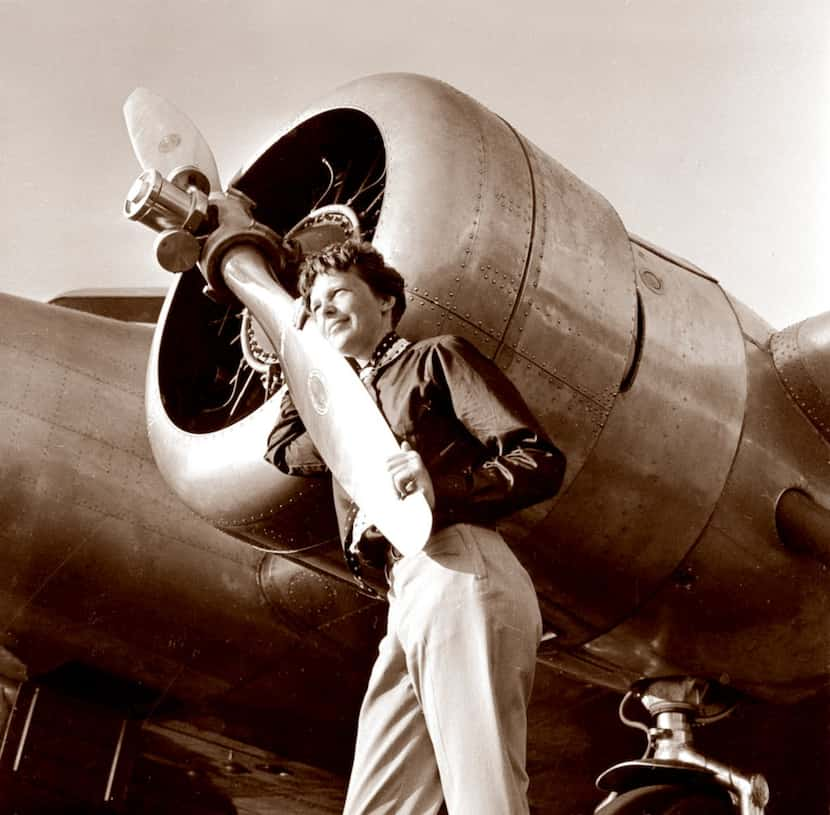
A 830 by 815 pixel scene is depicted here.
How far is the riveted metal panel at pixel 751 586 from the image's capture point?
3725 millimetres

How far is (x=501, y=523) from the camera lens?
340 centimetres

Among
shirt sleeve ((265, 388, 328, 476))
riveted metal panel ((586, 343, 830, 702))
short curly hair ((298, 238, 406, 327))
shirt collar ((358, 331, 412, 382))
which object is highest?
short curly hair ((298, 238, 406, 327))

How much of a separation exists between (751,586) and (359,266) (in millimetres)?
1871

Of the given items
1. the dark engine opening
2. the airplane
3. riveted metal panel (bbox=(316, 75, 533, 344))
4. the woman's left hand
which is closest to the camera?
the woman's left hand

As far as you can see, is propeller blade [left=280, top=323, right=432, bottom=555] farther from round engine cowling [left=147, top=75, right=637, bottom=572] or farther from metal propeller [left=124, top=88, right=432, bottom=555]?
round engine cowling [left=147, top=75, right=637, bottom=572]

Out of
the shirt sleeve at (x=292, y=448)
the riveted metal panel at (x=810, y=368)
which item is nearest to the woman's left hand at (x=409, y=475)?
the shirt sleeve at (x=292, y=448)

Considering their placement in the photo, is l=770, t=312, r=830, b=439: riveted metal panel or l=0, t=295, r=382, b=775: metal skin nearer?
l=770, t=312, r=830, b=439: riveted metal panel

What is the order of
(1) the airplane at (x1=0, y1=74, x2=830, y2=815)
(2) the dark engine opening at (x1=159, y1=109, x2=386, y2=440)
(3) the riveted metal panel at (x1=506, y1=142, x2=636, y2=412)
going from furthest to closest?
(2) the dark engine opening at (x1=159, y1=109, x2=386, y2=440) < (1) the airplane at (x1=0, y1=74, x2=830, y2=815) < (3) the riveted metal panel at (x1=506, y1=142, x2=636, y2=412)

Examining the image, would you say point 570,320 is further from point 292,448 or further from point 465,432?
point 465,432

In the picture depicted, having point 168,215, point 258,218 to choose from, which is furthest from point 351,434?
point 258,218

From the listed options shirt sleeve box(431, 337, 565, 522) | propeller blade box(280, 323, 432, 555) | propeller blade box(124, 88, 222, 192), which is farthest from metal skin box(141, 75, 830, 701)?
shirt sleeve box(431, 337, 565, 522)

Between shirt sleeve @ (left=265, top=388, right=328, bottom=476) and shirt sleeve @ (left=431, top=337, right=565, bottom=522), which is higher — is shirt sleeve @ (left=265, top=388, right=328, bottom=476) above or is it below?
below

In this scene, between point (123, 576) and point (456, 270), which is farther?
point (123, 576)

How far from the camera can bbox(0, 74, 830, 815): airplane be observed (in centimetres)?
338
